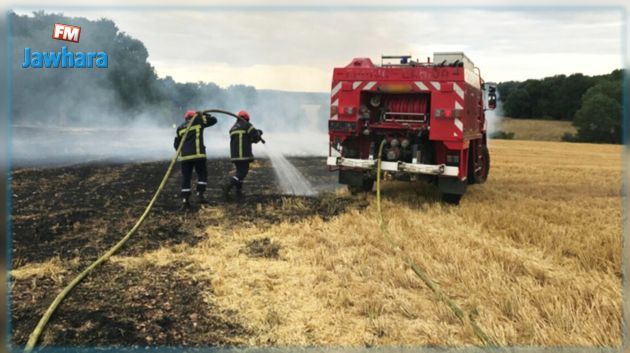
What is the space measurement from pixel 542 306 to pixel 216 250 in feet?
10.5

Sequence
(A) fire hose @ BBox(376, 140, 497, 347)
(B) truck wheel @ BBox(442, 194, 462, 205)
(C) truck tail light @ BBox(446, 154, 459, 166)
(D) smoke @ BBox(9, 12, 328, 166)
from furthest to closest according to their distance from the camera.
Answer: (D) smoke @ BBox(9, 12, 328, 166), (B) truck wheel @ BBox(442, 194, 462, 205), (C) truck tail light @ BBox(446, 154, 459, 166), (A) fire hose @ BBox(376, 140, 497, 347)

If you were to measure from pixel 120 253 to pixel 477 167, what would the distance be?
7.08 metres

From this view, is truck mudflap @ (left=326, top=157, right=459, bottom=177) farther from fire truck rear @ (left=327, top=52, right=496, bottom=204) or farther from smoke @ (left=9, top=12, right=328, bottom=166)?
smoke @ (left=9, top=12, right=328, bottom=166)

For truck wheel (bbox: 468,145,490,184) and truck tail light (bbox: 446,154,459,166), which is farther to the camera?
truck wheel (bbox: 468,145,490,184)

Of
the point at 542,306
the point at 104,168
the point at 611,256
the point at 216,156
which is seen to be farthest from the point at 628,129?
the point at 216,156

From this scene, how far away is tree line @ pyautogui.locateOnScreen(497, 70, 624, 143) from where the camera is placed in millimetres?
39844

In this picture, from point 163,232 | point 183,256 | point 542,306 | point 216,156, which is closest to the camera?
point 542,306

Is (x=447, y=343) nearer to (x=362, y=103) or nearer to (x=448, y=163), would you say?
(x=448, y=163)

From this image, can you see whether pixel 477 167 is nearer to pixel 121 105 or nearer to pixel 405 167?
pixel 405 167

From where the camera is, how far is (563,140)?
43.8 m

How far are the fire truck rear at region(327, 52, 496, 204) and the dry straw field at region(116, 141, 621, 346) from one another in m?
0.75

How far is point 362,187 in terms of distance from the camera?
9539mm

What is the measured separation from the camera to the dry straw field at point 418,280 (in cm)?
350

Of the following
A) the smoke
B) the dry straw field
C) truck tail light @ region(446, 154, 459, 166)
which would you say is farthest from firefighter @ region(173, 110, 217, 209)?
the smoke
